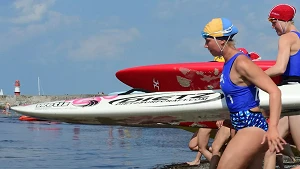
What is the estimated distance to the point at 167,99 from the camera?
7688 mm

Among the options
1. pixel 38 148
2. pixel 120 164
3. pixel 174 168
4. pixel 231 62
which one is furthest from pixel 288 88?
pixel 38 148

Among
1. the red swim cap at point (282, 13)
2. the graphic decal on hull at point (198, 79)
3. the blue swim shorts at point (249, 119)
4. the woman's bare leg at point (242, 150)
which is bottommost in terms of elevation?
the woman's bare leg at point (242, 150)

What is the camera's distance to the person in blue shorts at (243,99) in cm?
481

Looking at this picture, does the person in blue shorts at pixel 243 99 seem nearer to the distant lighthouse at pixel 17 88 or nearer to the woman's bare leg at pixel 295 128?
the woman's bare leg at pixel 295 128

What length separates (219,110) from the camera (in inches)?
277

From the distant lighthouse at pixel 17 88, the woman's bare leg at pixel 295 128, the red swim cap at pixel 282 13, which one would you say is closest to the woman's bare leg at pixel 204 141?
the woman's bare leg at pixel 295 128

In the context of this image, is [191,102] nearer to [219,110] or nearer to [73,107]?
[219,110]

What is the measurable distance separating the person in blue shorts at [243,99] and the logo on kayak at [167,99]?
199 cm

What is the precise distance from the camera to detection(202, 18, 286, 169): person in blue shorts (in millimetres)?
4812

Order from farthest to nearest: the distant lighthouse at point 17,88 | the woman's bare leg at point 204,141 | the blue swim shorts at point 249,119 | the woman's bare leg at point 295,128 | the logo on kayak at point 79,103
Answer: the distant lighthouse at point 17,88 < the woman's bare leg at point 204,141 < the logo on kayak at point 79,103 < the woman's bare leg at point 295,128 < the blue swim shorts at point 249,119

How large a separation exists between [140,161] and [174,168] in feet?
5.44

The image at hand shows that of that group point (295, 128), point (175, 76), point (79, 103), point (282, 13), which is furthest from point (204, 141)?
point (282, 13)

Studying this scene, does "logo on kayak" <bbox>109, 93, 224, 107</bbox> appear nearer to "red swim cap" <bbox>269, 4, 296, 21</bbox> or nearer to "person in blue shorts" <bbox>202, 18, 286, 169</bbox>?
"red swim cap" <bbox>269, 4, 296, 21</bbox>

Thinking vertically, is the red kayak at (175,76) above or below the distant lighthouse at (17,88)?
below
